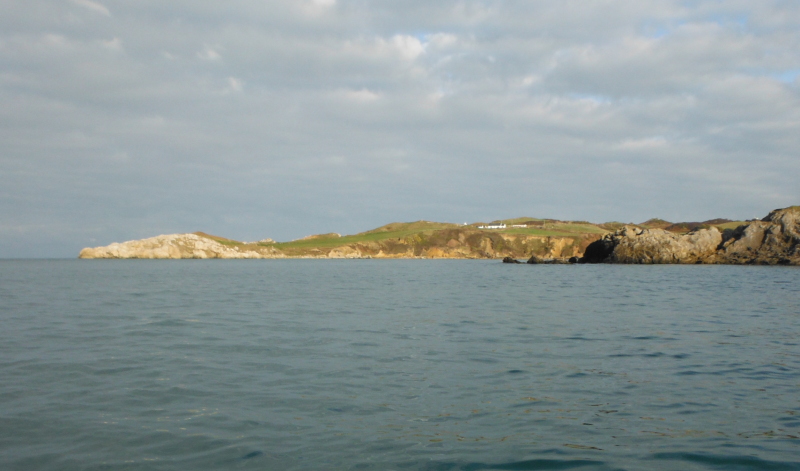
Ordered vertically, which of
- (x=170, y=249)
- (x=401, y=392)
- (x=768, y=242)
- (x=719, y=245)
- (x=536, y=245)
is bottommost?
(x=401, y=392)

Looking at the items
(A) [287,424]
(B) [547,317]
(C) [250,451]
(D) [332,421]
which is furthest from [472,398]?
(B) [547,317]

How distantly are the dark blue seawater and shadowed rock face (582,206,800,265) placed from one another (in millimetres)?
64812

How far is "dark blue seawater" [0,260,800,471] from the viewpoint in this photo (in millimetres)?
7289

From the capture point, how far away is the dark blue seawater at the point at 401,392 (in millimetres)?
7289

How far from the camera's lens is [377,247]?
517 ft

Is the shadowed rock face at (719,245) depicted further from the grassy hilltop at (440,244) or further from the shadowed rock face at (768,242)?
the grassy hilltop at (440,244)

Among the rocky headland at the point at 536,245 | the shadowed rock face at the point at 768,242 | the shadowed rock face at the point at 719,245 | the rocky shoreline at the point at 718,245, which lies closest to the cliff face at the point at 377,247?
the rocky headland at the point at 536,245

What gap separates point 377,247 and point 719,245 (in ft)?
309

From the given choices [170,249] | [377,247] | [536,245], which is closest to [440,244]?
[377,247]

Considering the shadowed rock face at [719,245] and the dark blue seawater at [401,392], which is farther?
the shadowed rock face at [719,245]

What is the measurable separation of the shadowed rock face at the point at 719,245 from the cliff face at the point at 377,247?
172 feet

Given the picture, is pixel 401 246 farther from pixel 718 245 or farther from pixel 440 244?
pixel 718 245

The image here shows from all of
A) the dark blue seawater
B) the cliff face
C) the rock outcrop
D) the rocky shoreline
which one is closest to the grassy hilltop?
the cliff face

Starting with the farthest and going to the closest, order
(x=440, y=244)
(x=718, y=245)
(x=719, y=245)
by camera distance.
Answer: (x=440, y=244), (x=719, y=245), (x=718, y=245)
